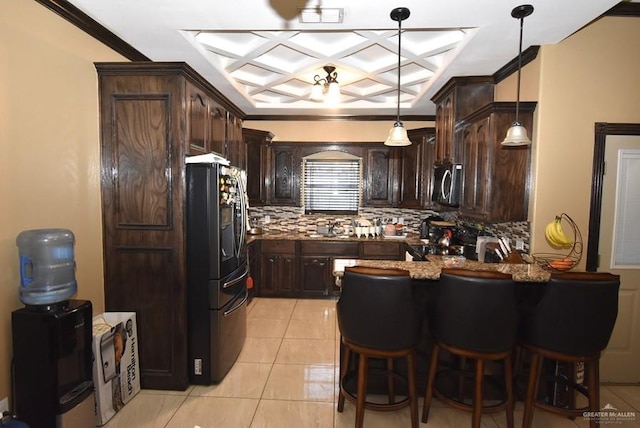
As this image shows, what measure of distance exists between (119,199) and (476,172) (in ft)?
9.64

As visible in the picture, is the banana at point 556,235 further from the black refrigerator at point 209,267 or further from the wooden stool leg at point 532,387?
the black refrigerator at point 209,267

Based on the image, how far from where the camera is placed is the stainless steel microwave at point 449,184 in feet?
11.6

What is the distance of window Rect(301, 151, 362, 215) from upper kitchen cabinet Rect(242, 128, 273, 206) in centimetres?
61

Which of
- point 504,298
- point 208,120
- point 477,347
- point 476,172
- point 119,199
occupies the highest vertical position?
point 208,120

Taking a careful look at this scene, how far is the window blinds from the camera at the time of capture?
5488 millimetres

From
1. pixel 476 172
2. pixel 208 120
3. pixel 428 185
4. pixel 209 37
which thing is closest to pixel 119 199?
pixel 208 120

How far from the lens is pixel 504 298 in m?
1.91

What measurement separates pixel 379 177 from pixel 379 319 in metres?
3.56

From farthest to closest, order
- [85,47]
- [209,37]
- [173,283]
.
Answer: [209,37], [173,283], [85,47]

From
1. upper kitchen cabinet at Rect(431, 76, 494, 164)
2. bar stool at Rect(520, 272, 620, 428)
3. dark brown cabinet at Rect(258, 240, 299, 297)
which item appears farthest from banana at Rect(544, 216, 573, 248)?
dark brown cabinet at Rect(258, 240, 299, 297)

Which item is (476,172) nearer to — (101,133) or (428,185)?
(428,185)

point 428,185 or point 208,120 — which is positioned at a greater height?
point 208,120

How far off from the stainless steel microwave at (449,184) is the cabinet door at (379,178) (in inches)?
45.4

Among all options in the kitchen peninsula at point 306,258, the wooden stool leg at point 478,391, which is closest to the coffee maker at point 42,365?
the wooden stool leg at point 478,391
